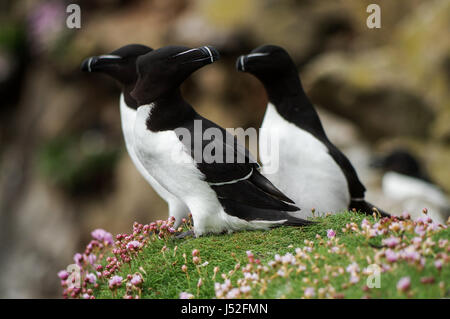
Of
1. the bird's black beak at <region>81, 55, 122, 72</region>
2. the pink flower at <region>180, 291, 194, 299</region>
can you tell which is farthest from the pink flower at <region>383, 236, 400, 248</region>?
the bird's black beak at <region>81, 55, 122, 72</region>

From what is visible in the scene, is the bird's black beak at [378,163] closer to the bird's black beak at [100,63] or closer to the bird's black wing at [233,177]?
the bird's black wing at [233,177]

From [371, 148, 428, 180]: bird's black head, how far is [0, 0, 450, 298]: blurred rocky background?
176cm

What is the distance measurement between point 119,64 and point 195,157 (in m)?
1.44

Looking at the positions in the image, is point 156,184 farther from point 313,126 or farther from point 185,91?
point 185,91

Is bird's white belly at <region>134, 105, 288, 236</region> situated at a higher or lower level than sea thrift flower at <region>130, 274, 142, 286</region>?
higher

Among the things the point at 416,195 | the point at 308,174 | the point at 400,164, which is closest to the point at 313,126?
the point at 308,174

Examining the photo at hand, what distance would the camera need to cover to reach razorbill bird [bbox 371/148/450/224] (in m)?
7.16

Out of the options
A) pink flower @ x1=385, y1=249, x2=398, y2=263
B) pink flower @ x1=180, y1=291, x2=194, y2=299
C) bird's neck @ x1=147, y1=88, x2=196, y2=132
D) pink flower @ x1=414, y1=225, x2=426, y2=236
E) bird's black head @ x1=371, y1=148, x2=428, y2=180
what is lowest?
pink flower @ x1=180, y1=291, x2=194, y2=299

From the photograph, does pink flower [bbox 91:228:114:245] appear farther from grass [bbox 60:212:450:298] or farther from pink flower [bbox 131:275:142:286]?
pink flower [bbox 131:275:142:286]

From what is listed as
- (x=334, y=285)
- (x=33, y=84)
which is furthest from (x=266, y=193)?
(x=33, y=84)

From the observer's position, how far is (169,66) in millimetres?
4012

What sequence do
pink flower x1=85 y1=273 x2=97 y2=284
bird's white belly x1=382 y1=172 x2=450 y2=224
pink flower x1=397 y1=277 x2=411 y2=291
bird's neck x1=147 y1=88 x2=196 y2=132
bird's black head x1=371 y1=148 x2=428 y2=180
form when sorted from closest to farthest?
pink flower x1=397 y1=277 x2=411 y2=291 < pink flower x1=85 y1=273 x2=97 y2=284 < bird's neck x1=147 y1=88 x2=196 y2=132 < bird's white belly x1=382 y1=172 x2=450 y2=224 < bird's black head x1=371 y1=148 x2=428 y2=180

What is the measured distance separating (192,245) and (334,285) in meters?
1.23

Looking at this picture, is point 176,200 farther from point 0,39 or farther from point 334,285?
point 0,39
